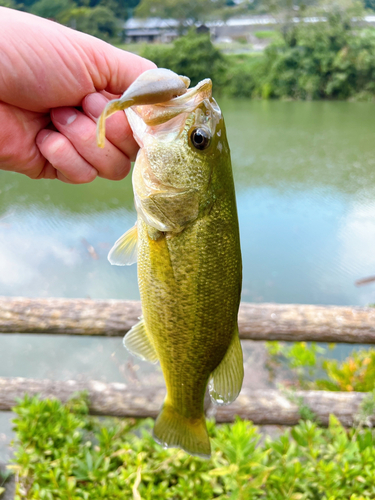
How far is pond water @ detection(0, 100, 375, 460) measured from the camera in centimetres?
385

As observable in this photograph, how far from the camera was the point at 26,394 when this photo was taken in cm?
194

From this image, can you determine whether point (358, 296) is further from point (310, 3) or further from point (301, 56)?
point (310, 3)

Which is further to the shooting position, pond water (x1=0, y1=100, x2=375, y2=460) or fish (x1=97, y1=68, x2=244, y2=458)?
pond water (x1=0, y1=100, x2=375, y2=460)

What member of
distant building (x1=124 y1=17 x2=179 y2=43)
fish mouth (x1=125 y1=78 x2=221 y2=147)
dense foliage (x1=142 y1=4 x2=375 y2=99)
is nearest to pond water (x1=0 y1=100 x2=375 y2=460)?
fish mouth (x1=125 y1=78 x2=221 y2=147)

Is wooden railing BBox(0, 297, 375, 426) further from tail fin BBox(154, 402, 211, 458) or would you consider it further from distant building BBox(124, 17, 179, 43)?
distant building BBox(124, 17, 179, 43)

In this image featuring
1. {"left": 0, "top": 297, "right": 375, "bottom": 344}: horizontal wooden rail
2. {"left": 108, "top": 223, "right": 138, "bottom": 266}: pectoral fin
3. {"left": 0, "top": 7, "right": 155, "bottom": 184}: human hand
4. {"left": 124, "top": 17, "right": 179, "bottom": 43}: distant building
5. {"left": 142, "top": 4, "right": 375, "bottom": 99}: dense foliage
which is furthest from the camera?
{"left": 124, "top": 17, "right": 179, "bottom": 43}: distant building

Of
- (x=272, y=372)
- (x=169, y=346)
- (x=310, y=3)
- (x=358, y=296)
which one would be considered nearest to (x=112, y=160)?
(x=169, y=346)

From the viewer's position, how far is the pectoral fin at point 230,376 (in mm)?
1041

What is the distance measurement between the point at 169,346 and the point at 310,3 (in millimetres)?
30653

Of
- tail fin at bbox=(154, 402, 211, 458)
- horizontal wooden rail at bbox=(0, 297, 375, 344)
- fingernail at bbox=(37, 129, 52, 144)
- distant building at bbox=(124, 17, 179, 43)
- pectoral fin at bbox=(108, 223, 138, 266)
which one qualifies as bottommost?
distant building at bbox=(124, 17, 179, 43)

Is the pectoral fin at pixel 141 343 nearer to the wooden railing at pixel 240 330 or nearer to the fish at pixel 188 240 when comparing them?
the fish at pixel 188 240

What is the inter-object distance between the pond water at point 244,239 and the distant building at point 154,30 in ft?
54.4

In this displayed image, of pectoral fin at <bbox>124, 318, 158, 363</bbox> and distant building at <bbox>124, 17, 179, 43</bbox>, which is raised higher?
pectoral fin at <bbox>124, 318, 158, 363</bbox>

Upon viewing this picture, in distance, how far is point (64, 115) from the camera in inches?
41.2
